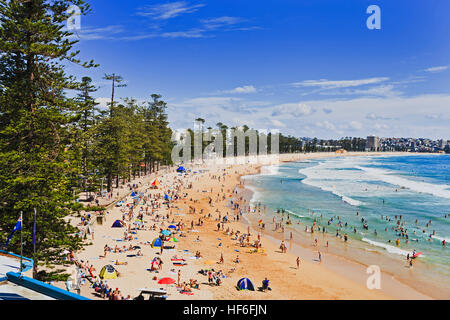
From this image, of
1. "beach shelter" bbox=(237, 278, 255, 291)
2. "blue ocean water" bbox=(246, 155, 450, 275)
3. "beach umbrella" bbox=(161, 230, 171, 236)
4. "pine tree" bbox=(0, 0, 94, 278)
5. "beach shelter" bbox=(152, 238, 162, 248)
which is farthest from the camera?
"blue ocean water" bbox=(246, 155, 450, 275)

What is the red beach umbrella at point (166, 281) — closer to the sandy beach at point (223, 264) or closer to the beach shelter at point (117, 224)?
the sandy beach at point (223, 264)

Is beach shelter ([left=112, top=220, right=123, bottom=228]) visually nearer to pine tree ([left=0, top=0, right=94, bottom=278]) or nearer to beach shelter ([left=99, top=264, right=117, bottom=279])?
beach shelter ([left=99, top=264, right=117, bottom=279])

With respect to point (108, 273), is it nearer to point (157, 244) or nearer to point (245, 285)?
point (157, 244)

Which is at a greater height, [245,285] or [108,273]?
[108,273]

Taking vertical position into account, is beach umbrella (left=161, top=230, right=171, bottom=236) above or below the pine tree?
below

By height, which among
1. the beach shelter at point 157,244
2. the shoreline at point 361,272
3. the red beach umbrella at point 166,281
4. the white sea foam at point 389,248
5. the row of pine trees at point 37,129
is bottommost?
the shoreline at point 361,272

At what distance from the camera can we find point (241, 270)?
72.8ft

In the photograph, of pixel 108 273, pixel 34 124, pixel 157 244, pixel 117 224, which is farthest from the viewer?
pixel 117 224

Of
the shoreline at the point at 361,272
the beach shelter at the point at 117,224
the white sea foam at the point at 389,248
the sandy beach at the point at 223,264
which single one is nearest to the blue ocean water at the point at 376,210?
the white sea foam at the point at 389,248

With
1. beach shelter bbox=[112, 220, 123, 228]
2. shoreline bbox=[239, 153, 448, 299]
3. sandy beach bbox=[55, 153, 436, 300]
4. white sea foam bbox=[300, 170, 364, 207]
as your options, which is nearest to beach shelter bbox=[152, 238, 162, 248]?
sandy beach bbox=[55, 153, 436, 300]

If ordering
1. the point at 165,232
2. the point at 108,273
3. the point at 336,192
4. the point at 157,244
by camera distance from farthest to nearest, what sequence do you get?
the point at 336,192
the point at 165,232
the point at 157,244
the point at 108,273

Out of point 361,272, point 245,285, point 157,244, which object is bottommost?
point 361,272

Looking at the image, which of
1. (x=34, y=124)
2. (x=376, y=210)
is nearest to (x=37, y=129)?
(x=34, y=124)
